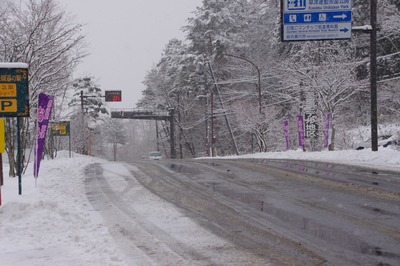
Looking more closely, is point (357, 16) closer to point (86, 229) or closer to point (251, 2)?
point (251, 2)

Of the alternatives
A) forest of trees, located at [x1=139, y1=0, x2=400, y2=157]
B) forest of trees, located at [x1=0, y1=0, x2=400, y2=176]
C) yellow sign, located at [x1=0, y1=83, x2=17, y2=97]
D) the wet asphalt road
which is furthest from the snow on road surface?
forest of trees, located at [x1=139, y1=0, x2=400, y2=157]

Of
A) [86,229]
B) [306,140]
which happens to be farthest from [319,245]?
[306,140]

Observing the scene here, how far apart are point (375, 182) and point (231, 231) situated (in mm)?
5390

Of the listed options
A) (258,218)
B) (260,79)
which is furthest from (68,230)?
(260,79)

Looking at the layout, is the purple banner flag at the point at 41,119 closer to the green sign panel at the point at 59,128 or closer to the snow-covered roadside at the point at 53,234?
the snow-covered roadside at the point at 53,234

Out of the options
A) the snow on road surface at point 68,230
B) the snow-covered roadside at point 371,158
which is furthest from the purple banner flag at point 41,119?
the snow-covered roadside at point 371,158

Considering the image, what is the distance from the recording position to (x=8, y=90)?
8656 millimetres

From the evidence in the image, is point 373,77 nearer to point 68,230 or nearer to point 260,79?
point 68,230

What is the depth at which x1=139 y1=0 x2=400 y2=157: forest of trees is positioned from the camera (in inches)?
1127

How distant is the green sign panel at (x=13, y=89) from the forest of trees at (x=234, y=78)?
525 cm

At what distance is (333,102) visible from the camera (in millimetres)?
28391

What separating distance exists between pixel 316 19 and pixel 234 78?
3208cm

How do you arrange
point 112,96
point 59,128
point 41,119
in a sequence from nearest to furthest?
point 41,119 < point 59,128 < point 112,96

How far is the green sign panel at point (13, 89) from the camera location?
8.62m
